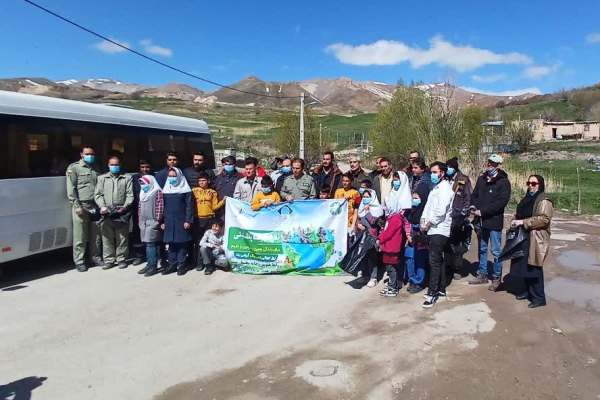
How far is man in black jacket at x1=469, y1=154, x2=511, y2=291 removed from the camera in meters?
7.20

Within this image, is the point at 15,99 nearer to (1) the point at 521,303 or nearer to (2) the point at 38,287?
(2) the point at 38,287

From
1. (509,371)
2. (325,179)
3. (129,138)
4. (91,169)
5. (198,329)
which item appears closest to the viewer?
(509,371)

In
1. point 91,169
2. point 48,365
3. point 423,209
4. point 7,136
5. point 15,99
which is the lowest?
point 48,365

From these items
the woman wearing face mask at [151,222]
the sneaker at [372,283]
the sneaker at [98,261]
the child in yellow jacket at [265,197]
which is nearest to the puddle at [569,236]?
the sneaker at [372,283]

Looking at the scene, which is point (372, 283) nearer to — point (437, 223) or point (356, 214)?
point (356, 214)

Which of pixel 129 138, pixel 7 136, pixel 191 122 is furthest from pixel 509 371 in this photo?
pixel 191 122

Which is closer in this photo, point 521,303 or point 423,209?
point 521,303

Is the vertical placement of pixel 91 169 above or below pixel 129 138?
below

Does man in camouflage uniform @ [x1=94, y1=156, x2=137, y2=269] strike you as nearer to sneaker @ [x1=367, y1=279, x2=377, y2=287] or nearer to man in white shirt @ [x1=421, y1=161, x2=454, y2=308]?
sneaker @ [x1=367, y1=279, x2=377, y2=287]

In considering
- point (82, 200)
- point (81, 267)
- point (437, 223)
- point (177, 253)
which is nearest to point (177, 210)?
point (177, 253)

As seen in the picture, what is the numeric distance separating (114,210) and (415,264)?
5.08 metres

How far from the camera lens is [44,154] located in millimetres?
7930

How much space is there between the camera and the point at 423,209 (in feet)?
23.3

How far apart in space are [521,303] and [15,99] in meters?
7.99
